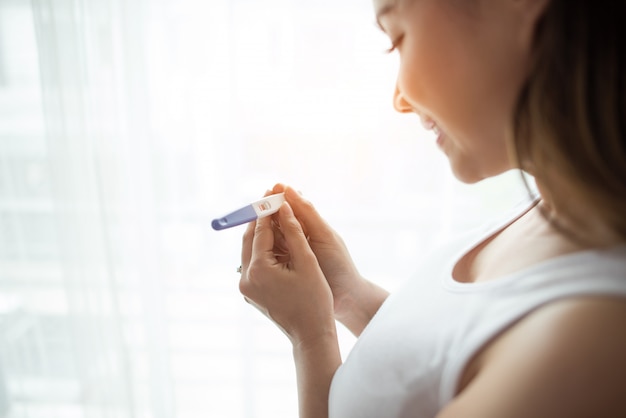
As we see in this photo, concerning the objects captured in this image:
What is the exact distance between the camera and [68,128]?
922 millimetres

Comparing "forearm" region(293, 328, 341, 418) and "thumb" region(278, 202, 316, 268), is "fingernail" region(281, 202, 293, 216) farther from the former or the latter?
"forearm" region(293, 328, 341, 418)

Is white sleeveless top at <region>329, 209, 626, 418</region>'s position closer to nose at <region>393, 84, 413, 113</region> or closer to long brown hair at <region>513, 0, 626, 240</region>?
long brown hair at <region>513, 0, 626, 240</region>

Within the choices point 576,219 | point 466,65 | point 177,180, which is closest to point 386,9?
point 466,65

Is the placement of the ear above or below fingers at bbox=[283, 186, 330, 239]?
above

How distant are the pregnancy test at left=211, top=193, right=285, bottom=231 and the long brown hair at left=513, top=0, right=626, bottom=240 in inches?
13.5

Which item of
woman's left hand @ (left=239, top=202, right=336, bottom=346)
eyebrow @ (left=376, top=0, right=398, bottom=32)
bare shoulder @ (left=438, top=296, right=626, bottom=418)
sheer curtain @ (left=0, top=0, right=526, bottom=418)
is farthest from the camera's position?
sheer curtain @ (left=0, top=0, right=526, bottom=418)

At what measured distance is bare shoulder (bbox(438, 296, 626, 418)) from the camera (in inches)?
10.9

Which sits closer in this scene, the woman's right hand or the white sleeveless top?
the white sleeveless top

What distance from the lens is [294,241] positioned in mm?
573

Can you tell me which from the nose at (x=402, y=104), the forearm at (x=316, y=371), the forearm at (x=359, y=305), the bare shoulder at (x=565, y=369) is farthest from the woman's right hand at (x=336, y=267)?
the bare shoulder at (x=565, y=369)

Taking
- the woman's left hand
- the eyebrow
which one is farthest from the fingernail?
the eyebrow

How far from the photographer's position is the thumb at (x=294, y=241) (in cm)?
57

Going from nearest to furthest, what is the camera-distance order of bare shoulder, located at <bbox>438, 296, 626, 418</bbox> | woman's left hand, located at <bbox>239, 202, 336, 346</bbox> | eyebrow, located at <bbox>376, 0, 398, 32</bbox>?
1. bare shoulder, located at <bbox>438, 296, 626, 418</bbox>
2. eyebrow, located at <bbox>376, 0, 398, 32</bbox>
3. woman's left hand, located at <bbox>239, 202, 336, 346</bbox>

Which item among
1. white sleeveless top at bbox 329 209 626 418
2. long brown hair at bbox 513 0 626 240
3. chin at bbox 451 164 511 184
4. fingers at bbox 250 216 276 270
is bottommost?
white sleeveless top at bbox 329 209 626 418
